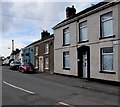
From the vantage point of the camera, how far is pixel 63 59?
2805cm

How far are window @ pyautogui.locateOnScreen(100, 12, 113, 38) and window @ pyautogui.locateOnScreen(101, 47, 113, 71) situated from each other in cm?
120

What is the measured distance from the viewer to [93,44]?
21516 millimetres

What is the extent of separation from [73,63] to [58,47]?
15.7 ft

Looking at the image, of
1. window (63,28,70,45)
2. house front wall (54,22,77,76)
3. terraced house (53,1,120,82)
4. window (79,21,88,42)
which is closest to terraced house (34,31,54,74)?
house front wall (54,22,77,76)

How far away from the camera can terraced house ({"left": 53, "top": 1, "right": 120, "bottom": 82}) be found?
18.7m

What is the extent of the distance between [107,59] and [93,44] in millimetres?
2405

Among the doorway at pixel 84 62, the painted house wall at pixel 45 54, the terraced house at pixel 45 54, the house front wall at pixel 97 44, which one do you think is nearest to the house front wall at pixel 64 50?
the doorway at pixel 84 62

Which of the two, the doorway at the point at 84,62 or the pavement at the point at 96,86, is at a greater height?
the doorway at the point at 84,62

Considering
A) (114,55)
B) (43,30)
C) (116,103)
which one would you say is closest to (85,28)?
(114,55)

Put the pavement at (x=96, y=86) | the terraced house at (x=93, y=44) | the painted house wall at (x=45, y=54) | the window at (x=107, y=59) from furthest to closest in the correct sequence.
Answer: the painted house wall at (x=45, y=54) < the window at (x=107, y=59) < the terraced house at (x=93, y=44) < the pavement at (x=96, y=86)

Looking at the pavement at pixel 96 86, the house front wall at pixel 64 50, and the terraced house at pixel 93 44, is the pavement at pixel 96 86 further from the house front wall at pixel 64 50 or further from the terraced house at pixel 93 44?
the house front wall at pixel 64 50

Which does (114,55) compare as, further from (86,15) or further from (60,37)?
(60,37)

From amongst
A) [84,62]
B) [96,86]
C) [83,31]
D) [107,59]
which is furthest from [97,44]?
[96,86]

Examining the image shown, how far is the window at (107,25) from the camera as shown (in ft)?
63.5
